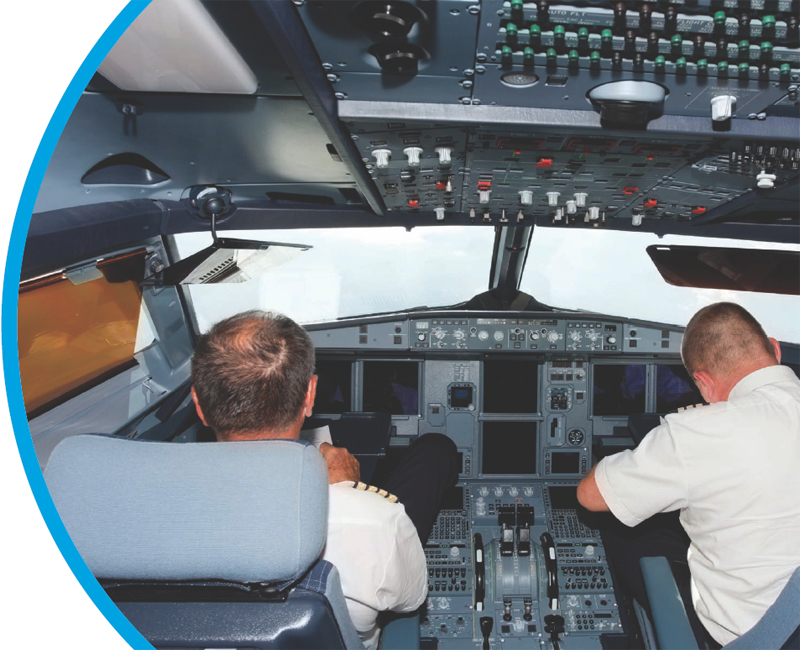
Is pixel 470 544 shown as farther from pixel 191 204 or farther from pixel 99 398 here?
pixel 191 204

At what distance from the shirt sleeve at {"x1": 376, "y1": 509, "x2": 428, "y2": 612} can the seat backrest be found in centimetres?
34

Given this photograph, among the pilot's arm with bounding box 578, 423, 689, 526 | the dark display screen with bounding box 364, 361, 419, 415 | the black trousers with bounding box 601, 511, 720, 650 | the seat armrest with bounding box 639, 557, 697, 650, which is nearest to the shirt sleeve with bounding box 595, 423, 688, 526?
the pilot's arm with bounding box 578, 423, 689, 526

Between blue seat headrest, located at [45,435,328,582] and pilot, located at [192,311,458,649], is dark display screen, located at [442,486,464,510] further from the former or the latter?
blue seat headrest, located at [45,435,328,582]

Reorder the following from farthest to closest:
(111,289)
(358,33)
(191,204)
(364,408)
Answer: (364,408) → (111,289) → (191,204) → (358,33)

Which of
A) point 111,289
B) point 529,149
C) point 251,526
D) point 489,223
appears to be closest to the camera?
point 251,526

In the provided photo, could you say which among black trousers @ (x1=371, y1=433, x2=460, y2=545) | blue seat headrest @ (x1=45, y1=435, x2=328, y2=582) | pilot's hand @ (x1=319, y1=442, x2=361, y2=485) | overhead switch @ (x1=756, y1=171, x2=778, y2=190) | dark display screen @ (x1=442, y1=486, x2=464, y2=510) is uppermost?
overhead switch @ (x1=756, y1=171, x2=778, y2=190)

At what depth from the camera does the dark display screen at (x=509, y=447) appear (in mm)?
3895

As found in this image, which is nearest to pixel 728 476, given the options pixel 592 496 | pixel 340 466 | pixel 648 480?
pixel 648 480

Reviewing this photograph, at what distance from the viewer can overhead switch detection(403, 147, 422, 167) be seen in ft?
6.05

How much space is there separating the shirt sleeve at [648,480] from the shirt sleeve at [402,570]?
0.65 m

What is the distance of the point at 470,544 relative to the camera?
3.51 metres

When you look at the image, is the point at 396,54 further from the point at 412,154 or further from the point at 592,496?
the point at 592,496

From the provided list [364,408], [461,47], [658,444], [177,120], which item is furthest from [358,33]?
[364,408]

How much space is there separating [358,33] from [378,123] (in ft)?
1.38
